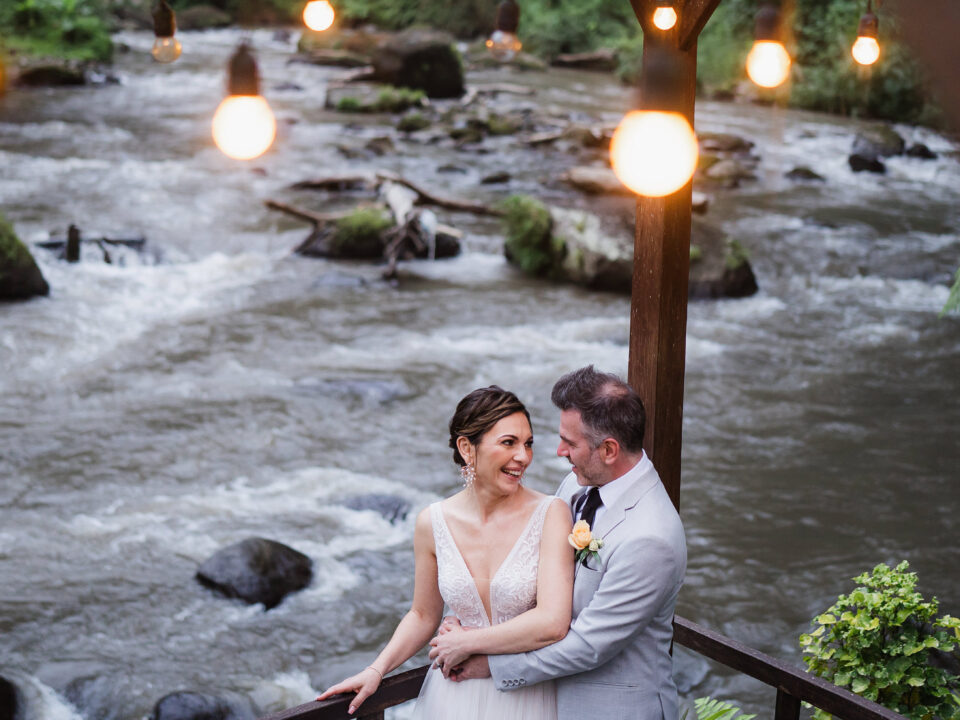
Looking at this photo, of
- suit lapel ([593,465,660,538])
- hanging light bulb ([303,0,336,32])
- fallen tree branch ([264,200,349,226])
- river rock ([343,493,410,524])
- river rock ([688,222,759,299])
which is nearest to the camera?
suit lapel ([593,465,660,538])

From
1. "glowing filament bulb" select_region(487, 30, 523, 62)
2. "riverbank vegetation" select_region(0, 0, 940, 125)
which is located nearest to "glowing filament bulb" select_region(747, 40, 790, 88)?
"glowing filament bulb" select_region(487, 30, 523, 62)

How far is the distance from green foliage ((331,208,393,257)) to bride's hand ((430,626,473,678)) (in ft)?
37.1

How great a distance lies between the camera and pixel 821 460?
8.78 metres

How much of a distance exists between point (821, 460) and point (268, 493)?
4.28 meters

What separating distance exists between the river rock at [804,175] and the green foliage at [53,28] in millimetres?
17610

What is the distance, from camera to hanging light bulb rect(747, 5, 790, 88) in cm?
580

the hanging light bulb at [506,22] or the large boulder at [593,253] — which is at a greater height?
the hanging light bulb at [506,22]

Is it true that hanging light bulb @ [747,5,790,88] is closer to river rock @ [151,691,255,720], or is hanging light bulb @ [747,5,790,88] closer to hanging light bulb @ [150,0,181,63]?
hanging light bulb @ [150,0,181,63]

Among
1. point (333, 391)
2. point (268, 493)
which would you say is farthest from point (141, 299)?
point (268, 493)

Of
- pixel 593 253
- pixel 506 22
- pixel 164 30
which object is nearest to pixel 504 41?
pixel 506 22

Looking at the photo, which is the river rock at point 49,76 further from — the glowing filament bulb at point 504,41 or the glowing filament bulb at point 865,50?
the glowing filament bulb at point 865,50

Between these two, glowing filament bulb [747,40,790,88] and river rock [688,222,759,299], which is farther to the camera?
river rock [688,222,759,299]

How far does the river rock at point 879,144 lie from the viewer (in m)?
21.4

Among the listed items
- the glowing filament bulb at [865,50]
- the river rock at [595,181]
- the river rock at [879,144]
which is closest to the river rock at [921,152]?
the river rock at [879,144]
